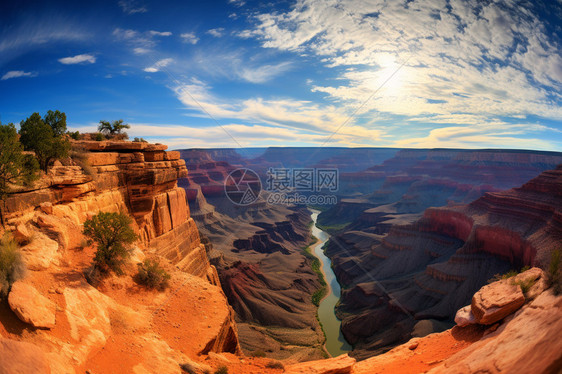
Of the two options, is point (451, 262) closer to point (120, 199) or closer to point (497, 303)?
point (497, 303)

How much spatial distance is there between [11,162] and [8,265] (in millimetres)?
3630

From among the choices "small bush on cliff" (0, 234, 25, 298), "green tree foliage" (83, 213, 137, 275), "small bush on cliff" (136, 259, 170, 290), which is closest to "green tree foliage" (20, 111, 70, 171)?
"green tree foliage" (83, 213, 137, 275)

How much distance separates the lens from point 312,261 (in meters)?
55.3

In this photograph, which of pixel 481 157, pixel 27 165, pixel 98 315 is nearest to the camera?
pixel 98 315

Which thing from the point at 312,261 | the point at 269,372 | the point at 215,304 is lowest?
the point at 312,261

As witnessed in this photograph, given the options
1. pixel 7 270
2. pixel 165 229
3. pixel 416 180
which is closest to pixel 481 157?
pixel 416 180

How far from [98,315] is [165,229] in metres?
7.67

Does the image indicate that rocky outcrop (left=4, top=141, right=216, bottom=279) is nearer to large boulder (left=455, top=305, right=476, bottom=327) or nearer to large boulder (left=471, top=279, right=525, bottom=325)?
large boulder (left=455, top=305, right=476, bottom=327)

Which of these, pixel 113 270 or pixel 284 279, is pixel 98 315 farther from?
pixel 284 279

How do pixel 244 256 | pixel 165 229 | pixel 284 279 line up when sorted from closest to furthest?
1. pixel 165 229
2. pixel 284 279
3. pixel 244 256

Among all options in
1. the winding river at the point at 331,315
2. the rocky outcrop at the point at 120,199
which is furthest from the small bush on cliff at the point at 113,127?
the winding river at the point at 331,315

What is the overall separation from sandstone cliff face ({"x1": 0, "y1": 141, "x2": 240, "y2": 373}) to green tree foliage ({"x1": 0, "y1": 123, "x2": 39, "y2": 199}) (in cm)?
41

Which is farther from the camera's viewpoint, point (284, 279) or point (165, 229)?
point (284, 279)

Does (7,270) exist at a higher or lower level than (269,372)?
higher
